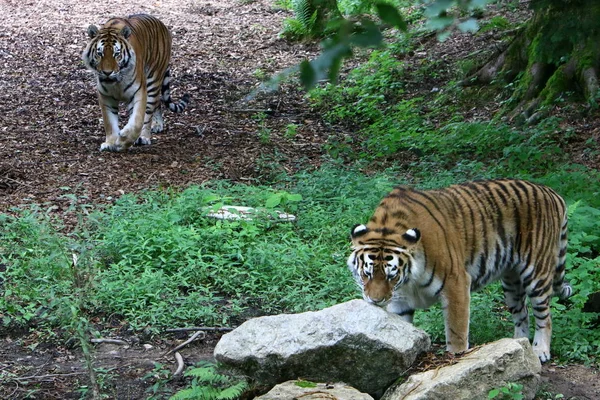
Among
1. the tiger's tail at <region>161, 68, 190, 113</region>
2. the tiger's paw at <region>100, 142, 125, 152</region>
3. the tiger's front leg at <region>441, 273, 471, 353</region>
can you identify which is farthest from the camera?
the tiger's tail at <region>161, 68, 190, 113</region>

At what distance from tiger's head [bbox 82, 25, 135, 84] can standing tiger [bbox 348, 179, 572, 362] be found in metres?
5.91

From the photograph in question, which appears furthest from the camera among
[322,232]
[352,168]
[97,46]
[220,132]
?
[220,132]

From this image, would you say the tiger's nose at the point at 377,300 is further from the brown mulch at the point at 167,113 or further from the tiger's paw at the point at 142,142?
the tiger's paw at the point at 142,142

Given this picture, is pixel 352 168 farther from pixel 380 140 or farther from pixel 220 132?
pixel 220 132

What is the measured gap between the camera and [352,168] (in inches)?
368

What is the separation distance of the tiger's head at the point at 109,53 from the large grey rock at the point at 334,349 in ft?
20.6

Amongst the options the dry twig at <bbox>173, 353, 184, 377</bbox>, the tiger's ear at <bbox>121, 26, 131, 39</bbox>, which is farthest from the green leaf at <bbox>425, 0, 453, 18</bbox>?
the tiger's ear at <bbox>121, 26, 131, 39</bbox>

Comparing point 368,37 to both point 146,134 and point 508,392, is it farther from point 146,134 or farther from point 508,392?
point 146,134

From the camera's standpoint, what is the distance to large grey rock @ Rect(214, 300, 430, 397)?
4.50m

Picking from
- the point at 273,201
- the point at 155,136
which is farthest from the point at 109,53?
the point at 273,201

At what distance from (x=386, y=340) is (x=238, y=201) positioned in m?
3.92

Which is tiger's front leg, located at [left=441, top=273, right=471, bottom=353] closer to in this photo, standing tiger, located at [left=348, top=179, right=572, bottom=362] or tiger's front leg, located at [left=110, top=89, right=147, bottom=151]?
standing tiger, located at [left=348, top=179, right=572, bottom=362]

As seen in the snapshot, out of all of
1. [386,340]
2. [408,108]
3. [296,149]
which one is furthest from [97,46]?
[386,340]

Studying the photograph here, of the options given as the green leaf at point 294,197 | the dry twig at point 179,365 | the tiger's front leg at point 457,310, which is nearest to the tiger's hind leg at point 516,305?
the tiger's front leg at point 457,310
